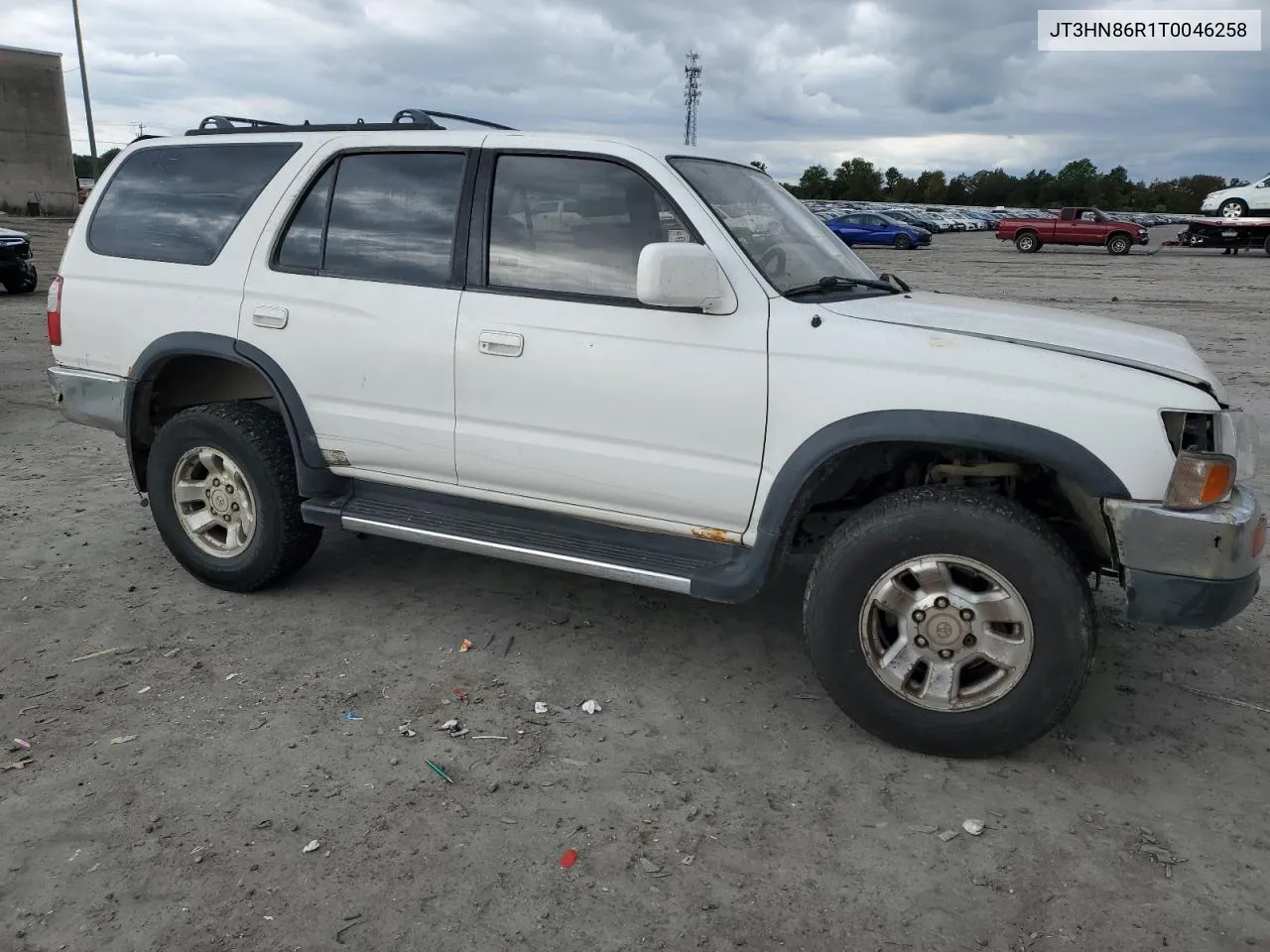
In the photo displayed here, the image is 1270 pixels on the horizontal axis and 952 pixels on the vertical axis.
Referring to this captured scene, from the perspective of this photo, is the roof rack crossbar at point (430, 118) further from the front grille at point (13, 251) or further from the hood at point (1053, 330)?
the front grille at point (13, 251)

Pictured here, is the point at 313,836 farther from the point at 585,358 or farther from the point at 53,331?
the point at 53,331

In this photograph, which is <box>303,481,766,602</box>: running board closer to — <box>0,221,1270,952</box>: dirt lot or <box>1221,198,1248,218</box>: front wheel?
<box>0,221,1270,952</box>: dirt lot

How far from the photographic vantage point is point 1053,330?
3.54 metres

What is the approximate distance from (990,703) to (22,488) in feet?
19.1

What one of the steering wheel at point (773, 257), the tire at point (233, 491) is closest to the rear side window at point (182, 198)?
the tire at point (233, 491)

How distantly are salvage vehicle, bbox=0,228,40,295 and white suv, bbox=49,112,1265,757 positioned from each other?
13679 millimetres

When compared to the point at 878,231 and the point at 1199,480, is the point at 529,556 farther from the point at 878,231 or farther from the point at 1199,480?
the point at 878,231

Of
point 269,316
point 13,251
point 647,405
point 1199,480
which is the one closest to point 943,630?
point 1199,480

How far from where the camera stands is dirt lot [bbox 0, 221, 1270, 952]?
2670 mm

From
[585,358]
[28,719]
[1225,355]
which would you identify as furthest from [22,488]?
[1225,355]

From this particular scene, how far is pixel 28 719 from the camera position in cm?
363

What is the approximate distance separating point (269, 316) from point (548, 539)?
154 cm

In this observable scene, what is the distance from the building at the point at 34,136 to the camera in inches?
1705

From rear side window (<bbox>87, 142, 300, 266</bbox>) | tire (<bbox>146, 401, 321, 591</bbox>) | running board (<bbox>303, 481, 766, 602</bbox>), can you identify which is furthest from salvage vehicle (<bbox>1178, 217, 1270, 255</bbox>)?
tire (<bbox>146, 401, 321, 591</bbox>)
